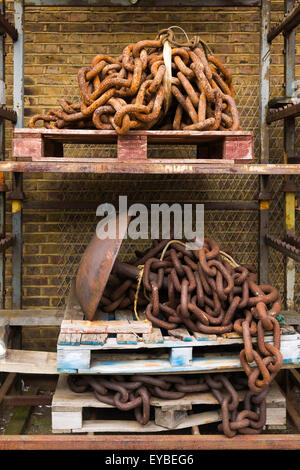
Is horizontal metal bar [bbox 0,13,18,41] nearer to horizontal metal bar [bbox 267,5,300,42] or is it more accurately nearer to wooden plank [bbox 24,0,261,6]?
wooden plank [bbox 24,0,261,6]

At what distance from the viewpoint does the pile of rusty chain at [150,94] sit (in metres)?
2.86

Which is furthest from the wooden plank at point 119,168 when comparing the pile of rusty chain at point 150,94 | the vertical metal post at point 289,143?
the vertical metal post at point 289,143

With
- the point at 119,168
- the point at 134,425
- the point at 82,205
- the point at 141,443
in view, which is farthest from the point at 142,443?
the point at 82,205

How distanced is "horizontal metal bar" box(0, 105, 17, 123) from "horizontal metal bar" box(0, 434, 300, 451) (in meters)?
2.42

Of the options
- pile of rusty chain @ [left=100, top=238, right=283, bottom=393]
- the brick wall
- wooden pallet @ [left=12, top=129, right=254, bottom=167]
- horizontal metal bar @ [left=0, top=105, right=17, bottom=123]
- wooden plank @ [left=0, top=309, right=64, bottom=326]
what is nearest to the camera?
pile of rusty chain @ [left=100, top=238, right=283, bottom=393]

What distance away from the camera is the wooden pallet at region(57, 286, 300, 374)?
277 cm

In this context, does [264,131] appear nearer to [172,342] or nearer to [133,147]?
[133,147]

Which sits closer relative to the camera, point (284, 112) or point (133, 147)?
point (133, 147)

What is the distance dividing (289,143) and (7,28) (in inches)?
102

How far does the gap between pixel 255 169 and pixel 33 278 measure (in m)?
2.65

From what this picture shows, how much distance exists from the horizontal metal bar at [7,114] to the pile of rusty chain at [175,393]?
85.2 inches

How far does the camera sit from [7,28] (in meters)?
3.57

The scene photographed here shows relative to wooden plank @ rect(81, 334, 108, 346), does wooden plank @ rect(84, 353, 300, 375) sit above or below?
below

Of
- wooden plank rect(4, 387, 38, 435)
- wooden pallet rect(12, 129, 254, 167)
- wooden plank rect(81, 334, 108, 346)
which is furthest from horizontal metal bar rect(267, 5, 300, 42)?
wooden plank rect(4, 387, 38, 435)
